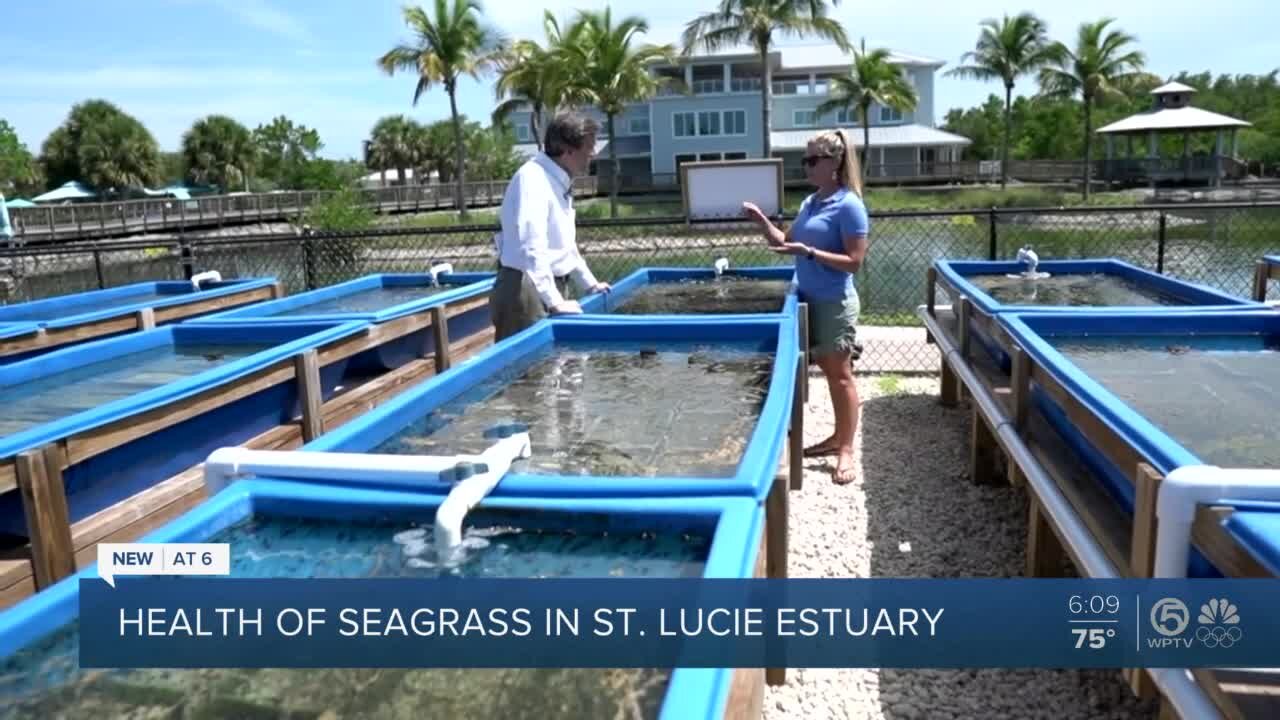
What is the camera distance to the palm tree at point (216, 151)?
47188 millimetres

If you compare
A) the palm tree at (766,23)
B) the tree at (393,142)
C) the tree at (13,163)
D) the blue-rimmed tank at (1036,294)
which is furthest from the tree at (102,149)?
the blue-rimmed tank at (1036,294)

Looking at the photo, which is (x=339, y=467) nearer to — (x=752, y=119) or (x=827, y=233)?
(x=827, y=233)

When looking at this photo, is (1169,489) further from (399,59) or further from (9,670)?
(399,59)

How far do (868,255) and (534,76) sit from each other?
880 inches

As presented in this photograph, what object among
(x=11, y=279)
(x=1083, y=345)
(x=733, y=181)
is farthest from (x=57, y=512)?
(x=11, y=279)

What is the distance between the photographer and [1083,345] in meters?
3.90

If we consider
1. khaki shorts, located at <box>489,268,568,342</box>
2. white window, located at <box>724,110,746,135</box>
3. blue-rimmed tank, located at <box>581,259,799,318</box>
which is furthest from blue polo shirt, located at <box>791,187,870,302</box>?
white window, located at <box>724,110,746,135</box>

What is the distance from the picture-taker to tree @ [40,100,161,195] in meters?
43.8

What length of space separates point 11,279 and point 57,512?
9.59 meters

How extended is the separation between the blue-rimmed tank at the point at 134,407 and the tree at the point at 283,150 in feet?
179

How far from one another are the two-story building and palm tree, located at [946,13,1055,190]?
9.92 feet

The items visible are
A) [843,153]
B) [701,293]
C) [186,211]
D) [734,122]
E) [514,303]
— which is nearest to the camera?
[514,303]

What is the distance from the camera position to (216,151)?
47.6 metres

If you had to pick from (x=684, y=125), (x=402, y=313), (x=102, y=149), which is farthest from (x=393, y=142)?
(x=402, y=313)
